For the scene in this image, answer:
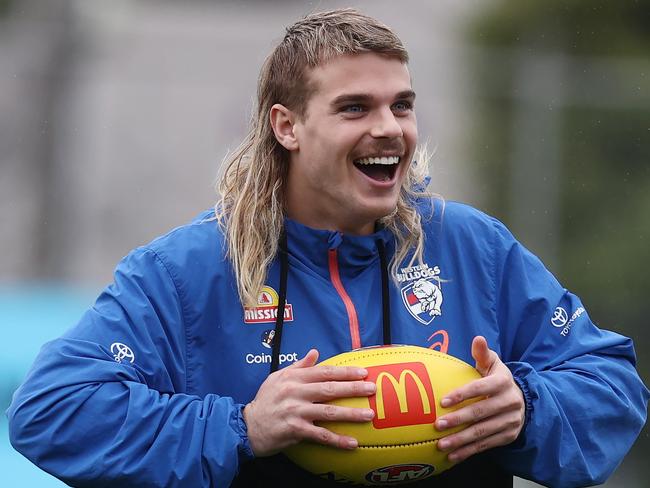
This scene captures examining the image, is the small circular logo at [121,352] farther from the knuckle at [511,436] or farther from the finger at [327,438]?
the knuckle at [511,436]

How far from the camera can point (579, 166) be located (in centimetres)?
1159

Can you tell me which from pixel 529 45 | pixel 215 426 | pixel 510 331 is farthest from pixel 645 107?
pixel 215 426

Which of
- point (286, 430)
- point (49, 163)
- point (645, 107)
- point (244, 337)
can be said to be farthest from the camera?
point (49, 163)

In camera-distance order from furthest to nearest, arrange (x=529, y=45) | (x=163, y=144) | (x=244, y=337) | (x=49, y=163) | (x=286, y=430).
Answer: (x=163, y=144) → (x=49, y=163) → (x=529, y=45) → (x=244, y=337) → (x=286, y=430)

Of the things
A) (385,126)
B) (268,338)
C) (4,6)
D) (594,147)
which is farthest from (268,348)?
(4,6)

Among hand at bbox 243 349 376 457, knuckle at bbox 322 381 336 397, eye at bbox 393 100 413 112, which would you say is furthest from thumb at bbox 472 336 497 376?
eye at bbox 393 100 413 112

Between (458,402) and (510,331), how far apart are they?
0.57m

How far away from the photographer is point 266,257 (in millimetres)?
3674

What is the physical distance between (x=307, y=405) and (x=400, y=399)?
0.26 m

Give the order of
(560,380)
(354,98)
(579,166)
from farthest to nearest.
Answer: (579,166) → (354,98) → (560,380)

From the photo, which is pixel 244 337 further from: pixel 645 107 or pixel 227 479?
pixel 645 107

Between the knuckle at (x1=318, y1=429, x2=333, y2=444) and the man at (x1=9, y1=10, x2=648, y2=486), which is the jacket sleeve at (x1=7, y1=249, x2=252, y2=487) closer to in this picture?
the man at (x1=9, y1=10, x2=648, y2=486)

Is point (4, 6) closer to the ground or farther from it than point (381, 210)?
farther from it

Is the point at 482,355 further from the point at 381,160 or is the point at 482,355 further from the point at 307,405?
the point at 381,160
